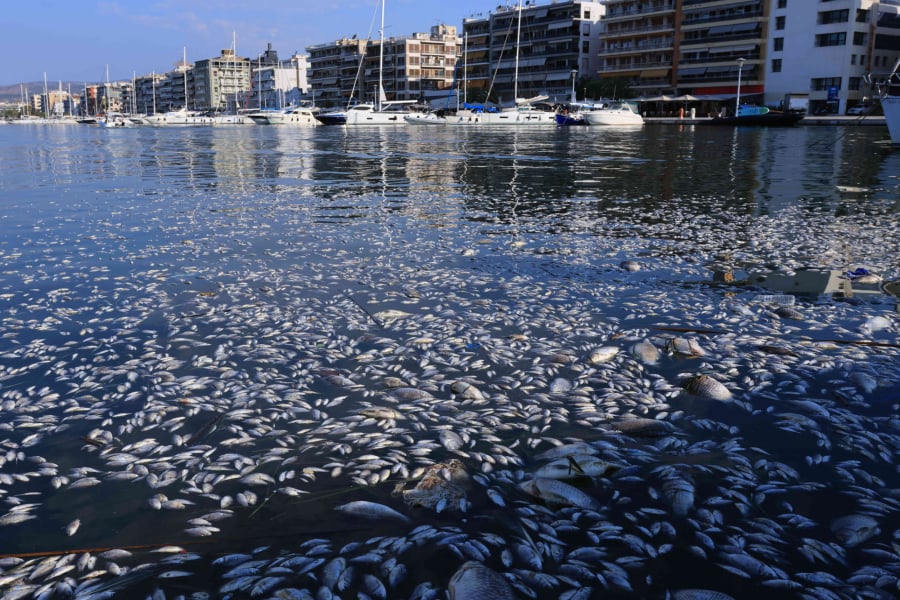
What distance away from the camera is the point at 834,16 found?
8031 cm

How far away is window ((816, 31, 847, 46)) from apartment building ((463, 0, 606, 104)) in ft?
120

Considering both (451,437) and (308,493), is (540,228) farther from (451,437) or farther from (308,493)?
(308,493)

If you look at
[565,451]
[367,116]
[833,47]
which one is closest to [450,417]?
[565,451]

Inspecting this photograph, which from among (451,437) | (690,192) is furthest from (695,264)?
(690,192)

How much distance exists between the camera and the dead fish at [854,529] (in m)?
3.13

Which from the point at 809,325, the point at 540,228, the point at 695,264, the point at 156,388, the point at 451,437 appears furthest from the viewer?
A: the point at 540,228

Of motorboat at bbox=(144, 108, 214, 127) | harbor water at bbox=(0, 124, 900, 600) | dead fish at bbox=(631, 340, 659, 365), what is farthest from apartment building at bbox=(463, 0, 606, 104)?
dead fish at bbox=(631, 340, 659, 365)

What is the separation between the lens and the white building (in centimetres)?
7931

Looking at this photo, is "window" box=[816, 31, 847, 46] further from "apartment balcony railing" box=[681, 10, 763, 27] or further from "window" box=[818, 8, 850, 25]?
"apartment balcony railing" box=[681, 10, 763, 27]

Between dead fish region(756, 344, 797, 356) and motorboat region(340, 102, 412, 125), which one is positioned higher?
motorboat region(340, 102, 412, 125)

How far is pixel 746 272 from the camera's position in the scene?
811cm

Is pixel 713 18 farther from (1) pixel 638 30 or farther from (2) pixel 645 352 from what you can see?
(2) pixel 645 352

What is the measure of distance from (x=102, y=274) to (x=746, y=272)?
7.33 meters

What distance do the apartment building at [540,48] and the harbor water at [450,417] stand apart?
107940 mm
